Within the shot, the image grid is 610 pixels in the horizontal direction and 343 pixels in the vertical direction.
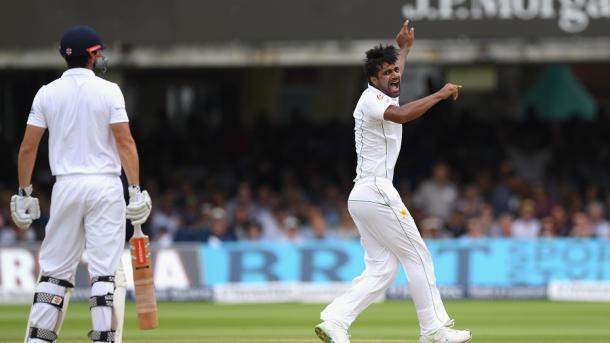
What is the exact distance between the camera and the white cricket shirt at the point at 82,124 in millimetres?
6602

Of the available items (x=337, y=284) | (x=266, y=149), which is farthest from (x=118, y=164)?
(x=266, y=149)

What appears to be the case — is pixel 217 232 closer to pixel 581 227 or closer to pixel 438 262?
pixel 438 262

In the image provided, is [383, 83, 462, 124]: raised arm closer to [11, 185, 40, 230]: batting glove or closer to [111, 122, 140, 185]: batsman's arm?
[111, 122, 140, 185]: batsman's arm

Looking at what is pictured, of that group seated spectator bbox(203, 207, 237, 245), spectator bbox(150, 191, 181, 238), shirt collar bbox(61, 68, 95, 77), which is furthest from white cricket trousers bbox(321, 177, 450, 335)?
spectator bbox(150, 191, 181, 238)

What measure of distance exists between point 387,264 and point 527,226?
327 inches

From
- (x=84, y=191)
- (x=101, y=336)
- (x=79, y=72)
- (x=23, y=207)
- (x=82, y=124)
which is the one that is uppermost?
(x=79, y=72)

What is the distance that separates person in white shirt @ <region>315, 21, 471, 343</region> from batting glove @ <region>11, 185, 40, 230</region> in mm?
1774

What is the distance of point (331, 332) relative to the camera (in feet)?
23.9

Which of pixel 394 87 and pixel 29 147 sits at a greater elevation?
pixel 394 87

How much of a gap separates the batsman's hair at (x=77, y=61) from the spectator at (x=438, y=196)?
9.90 meters

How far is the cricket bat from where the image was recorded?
6.84 metres

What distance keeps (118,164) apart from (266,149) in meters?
11.3

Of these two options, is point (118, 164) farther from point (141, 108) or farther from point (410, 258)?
point (141, 108)

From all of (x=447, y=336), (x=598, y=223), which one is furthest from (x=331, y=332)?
(x=598, y=223)
